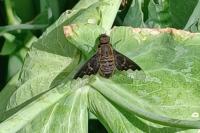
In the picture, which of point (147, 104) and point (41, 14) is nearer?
point (147, 104)

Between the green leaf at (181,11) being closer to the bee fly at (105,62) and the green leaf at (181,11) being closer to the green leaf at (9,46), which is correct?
the bee fly at (105,62)

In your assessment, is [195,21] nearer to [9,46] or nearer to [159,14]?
[159,14]

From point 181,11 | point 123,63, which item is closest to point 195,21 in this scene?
point 181,11

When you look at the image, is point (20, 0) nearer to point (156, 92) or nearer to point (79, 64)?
point (79, 64)

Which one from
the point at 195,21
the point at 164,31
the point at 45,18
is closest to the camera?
the point at 164,31

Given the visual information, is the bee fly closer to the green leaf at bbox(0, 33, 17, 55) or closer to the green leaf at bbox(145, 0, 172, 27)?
the green leaf at bbox(145, 0, 172, 27)

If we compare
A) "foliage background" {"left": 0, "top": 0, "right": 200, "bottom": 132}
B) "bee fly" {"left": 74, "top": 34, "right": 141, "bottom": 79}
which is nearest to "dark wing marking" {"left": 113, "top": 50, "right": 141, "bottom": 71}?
"bee fly" {"left": 74, "top": 34, "right": 141, "bottom": 79}

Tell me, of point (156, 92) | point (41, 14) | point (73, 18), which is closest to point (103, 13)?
point (73, 18)

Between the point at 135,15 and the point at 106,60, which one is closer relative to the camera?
the point at 106,60
